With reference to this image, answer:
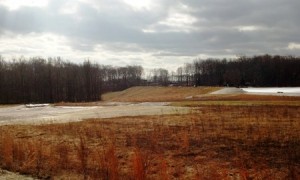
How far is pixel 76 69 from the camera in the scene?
432 feet

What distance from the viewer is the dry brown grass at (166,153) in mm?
11703

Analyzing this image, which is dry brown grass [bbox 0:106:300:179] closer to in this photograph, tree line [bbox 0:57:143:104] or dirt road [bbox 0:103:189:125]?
dirt road [bbox 0:103:189:125]

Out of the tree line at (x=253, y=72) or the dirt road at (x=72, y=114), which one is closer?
the dirt road at (x=72, y=114)

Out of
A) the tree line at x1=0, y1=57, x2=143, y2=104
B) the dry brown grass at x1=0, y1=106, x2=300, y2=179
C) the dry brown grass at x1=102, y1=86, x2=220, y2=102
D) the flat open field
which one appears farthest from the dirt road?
the tree line at x1=0, y1=57, x2=143, y2=104

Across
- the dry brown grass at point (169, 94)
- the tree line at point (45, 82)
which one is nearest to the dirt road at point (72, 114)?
the dry brown grass at point (169, 94)

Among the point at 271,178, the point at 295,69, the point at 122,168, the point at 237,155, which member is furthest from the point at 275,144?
the point at 295,69

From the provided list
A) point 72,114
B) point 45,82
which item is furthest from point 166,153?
point 45,82

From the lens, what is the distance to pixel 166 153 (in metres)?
14.6

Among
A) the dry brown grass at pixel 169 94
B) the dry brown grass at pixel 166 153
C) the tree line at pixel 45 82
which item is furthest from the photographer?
the tree line at pixel 45 82

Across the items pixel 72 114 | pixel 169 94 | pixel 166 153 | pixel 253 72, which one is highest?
pixel 253 72

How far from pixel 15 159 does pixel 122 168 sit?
193 inches

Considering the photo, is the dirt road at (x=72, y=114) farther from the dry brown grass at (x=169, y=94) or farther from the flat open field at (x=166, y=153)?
the dry brown grass at (x=169, y=94)

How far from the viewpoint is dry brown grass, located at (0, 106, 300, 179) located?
11703 mm

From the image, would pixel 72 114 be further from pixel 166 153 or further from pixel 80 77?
pixel 80 77
